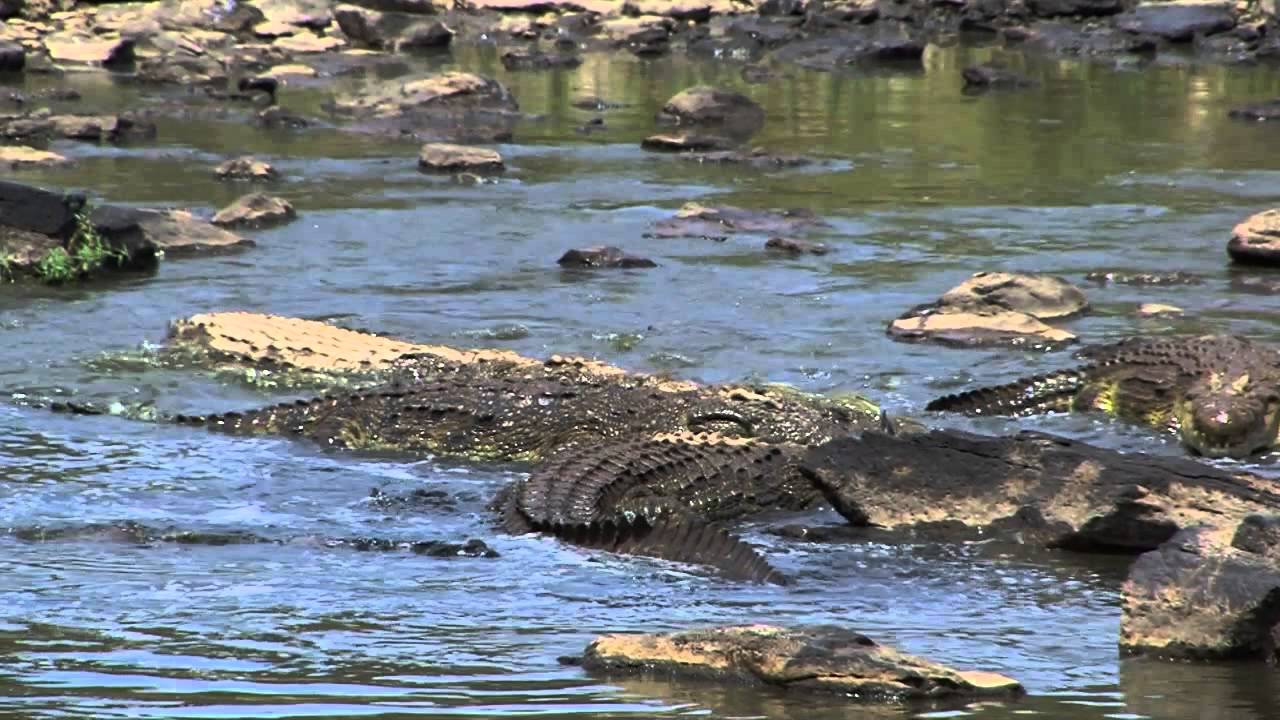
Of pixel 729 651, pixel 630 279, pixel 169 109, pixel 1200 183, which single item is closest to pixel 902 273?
pixel 630 279

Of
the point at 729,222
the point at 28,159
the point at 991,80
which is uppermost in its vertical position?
the point at 28,159

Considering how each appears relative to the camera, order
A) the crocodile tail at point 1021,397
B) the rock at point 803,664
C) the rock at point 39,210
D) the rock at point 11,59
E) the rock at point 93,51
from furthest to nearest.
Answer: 1. the rock at point 93,51
2. the rock at point 11,59
3. the rock at point 39,210
4. the crocodile tail at point 1021,397
5. the rock at point 803,664

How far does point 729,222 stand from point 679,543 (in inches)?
302

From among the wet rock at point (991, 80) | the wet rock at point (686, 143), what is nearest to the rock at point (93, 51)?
the wet rock at point (991, 80)

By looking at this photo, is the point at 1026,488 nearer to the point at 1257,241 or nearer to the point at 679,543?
the point at 679,543

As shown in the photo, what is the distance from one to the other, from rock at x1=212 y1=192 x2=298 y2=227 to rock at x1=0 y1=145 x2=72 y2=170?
9.81ft

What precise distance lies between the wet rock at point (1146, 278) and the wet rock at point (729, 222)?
223cm

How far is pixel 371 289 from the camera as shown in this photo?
12.2 m

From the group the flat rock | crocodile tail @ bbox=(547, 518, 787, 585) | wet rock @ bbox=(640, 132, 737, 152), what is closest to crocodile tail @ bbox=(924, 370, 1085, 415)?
the flat rock

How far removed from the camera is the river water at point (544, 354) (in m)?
5.21

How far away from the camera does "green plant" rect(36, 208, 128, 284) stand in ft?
39.8

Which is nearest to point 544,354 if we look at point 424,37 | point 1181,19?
point 424,37

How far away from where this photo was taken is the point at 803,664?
193 inches

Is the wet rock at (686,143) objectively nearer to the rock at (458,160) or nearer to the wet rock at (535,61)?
the rock at (458,160)
